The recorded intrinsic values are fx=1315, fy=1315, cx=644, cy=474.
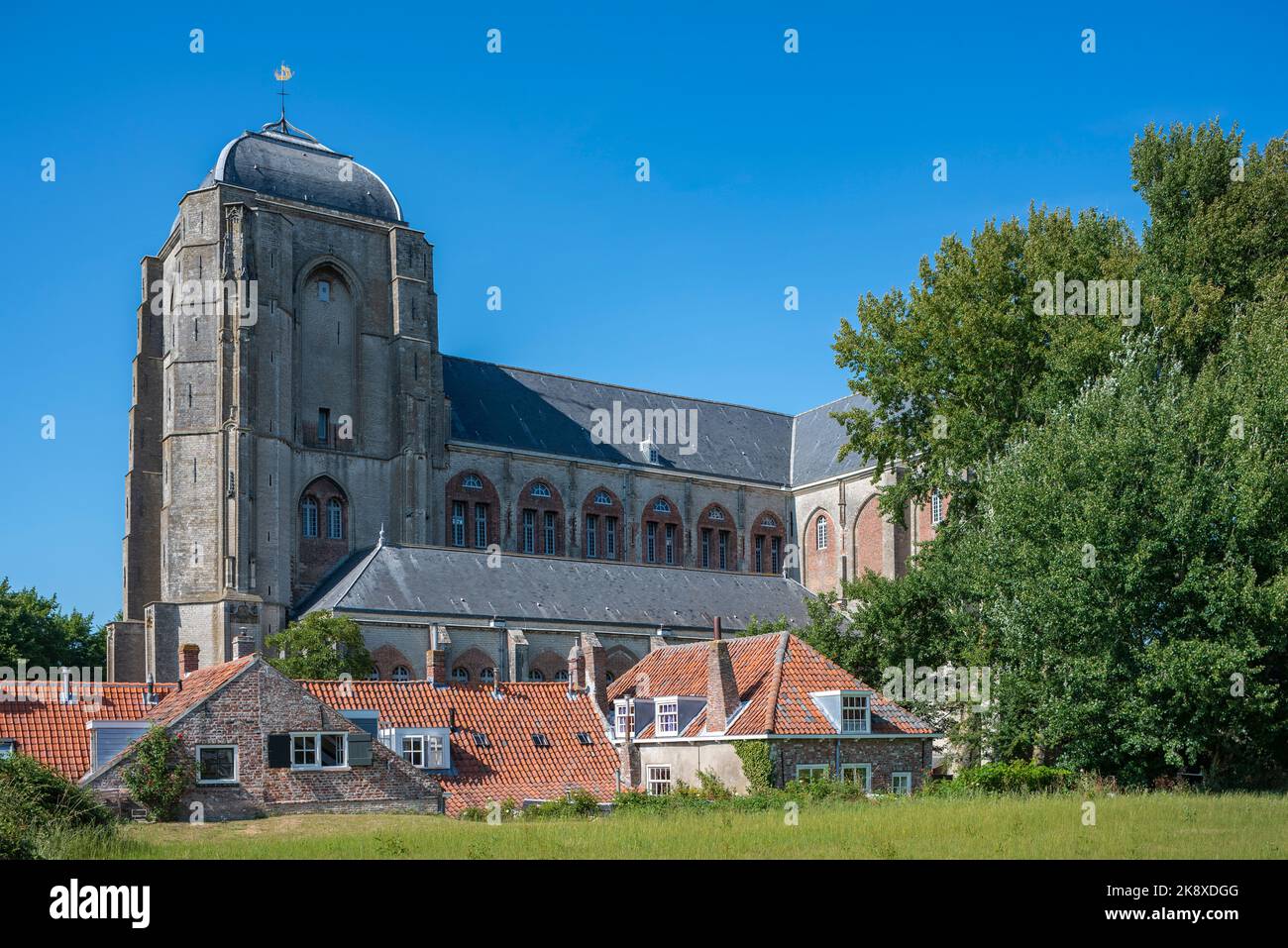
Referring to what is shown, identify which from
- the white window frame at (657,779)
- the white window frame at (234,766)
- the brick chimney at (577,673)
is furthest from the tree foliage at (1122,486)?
the white window frame at (234,766)

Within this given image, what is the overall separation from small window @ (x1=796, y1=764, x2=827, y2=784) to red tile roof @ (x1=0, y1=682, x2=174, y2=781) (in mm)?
15415

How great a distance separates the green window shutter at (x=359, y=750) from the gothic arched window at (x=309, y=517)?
25959mm

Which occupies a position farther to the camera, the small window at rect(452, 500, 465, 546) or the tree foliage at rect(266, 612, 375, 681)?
the small window at rect(452, 500, 465, 546)

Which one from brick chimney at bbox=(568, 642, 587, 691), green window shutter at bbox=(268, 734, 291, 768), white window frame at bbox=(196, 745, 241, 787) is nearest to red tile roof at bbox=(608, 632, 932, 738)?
brick chimney at bbox=(568, 642, 587, 691)

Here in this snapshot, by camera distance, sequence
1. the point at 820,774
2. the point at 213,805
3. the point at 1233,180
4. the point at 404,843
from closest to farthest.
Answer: the point at 404,843 → the point at 213,805 → the point at 820,774 → the point at 1233,180

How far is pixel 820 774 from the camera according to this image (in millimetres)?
30703

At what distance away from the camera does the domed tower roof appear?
53.8 metres

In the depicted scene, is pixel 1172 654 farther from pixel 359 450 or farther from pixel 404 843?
pixel 359 450

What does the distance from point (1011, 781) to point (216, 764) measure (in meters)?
18.0

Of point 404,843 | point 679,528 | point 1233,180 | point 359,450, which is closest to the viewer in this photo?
point 404,843

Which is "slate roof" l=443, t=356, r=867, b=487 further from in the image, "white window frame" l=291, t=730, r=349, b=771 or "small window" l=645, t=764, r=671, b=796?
"white window frame" l=291, t=730, r=349, b=771

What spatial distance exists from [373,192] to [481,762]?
33.0 metres

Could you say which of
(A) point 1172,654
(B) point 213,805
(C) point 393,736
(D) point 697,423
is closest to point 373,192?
(D) point 697,423

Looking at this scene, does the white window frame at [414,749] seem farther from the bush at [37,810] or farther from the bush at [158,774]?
the bush at [37,810]
